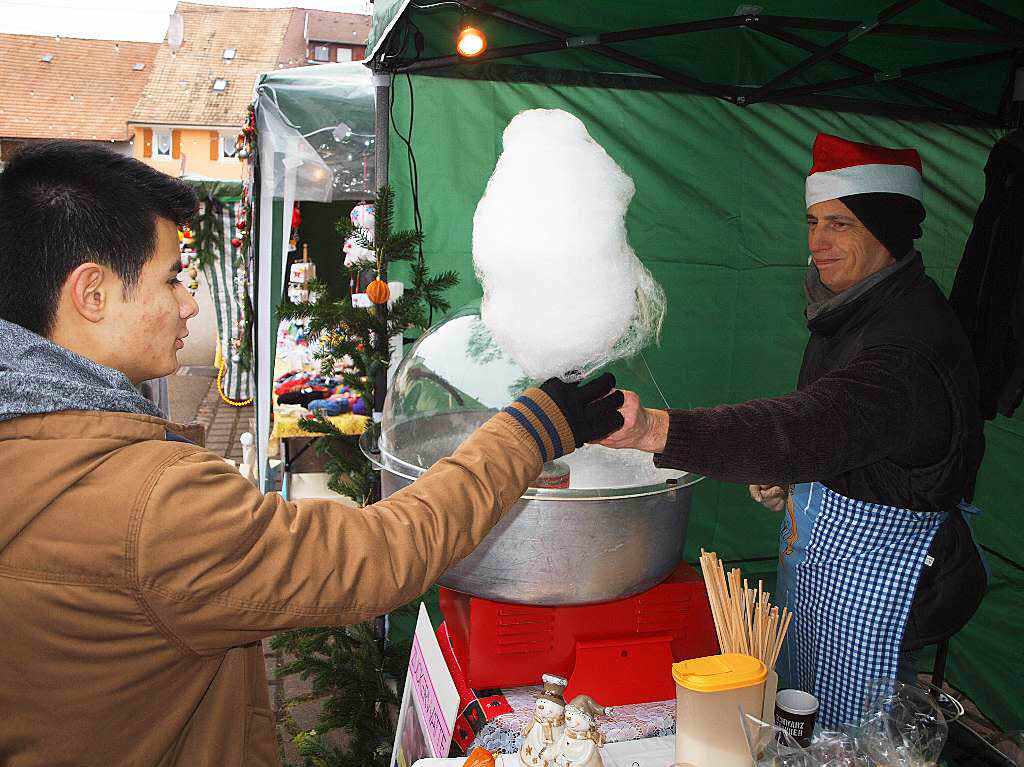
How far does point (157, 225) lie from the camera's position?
1054 millimetres

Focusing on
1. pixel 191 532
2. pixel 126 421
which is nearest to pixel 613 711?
pixel 191 532

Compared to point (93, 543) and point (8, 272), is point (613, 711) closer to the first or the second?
point (93, 543)

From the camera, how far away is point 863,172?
1.86m

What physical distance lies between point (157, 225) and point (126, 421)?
0.30 meters

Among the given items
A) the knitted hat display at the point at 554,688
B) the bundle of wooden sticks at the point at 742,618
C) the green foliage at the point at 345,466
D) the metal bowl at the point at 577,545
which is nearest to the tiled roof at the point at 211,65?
the green foliage at the point at 345,466

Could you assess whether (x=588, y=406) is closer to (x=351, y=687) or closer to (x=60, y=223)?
(x=60, y=223)

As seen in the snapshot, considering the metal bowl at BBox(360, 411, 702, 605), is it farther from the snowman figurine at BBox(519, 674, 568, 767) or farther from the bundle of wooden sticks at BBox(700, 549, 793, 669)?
the snowman figurine at BBox(519, 674, 568, 767)

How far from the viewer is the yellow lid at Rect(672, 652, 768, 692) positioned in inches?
45.8

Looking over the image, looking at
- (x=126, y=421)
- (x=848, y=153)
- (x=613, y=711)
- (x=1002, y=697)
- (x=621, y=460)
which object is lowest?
(x=1002, y=697)

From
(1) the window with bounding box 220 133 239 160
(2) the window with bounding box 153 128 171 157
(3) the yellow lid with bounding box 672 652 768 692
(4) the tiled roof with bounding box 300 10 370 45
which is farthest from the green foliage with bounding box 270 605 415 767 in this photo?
(4) the tiled roof with bounding box 300 10 370 45

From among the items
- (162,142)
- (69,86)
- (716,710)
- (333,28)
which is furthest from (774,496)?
(69,86)

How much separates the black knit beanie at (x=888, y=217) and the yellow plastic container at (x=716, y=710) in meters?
1.15

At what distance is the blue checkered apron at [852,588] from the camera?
5.56 ft

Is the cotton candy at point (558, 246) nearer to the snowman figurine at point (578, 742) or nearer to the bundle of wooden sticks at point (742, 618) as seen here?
the bundle of wooden sticks at point (742, 618)
